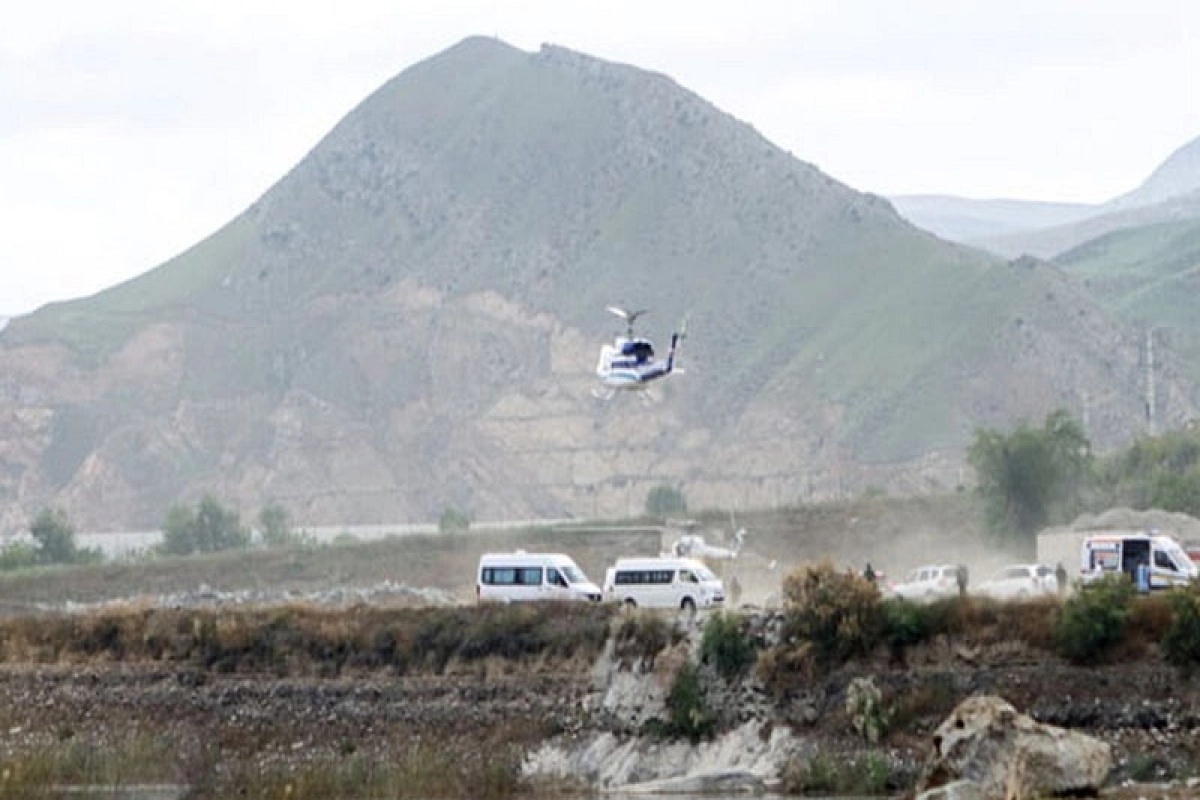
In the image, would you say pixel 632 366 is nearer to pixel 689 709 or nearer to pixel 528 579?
pixel 528 579

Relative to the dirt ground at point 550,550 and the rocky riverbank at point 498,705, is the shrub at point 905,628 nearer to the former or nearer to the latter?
the rocky riverbank at point 498,705

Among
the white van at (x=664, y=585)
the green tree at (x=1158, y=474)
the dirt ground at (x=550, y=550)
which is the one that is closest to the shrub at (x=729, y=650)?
the white van at (x=664, y=585)

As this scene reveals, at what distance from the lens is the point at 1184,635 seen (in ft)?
200

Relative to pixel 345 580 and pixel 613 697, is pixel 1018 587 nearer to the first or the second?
pixel 613 697

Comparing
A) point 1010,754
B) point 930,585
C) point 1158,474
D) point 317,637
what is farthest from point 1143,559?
point 1158,474

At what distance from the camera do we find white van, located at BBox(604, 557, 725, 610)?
76.4 m

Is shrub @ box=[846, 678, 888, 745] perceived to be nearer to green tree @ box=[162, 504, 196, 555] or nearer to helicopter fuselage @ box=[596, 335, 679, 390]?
helicopter fuselage @ box=[596, 335, 679, 390]

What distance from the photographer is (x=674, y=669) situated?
2576 inches

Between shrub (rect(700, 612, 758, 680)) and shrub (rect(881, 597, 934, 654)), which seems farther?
shrub (rect(700, 612, 758, 680))

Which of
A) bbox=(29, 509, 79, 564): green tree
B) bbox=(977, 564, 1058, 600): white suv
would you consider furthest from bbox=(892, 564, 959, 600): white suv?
A: bbox=(29, 509, 79, 564): green tree

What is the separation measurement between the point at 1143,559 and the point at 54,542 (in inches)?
4136

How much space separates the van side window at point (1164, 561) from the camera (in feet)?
240

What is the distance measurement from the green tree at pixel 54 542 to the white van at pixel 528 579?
87.1 meters

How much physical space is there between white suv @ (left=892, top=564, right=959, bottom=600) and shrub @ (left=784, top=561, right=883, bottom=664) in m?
1.82
